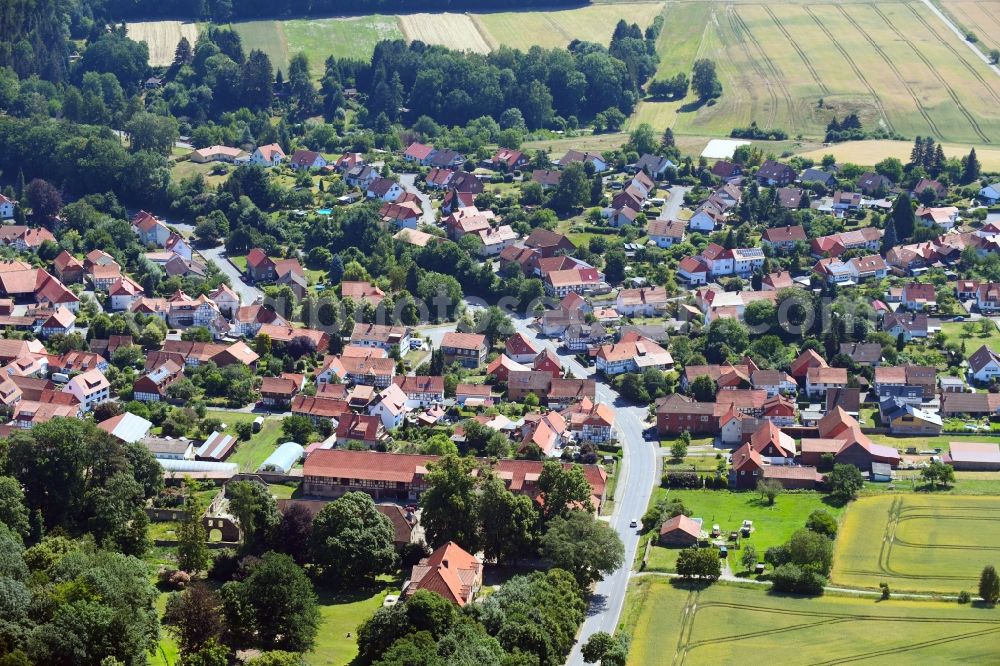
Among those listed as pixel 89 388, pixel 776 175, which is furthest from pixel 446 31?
pixel 89 388

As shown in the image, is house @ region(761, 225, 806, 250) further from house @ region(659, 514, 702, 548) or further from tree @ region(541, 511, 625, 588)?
tree @ region(541, 511, 625, 588)

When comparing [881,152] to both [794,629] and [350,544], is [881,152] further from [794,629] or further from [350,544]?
[350,544]

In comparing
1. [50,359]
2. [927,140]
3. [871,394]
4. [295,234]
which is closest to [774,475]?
[871,394]

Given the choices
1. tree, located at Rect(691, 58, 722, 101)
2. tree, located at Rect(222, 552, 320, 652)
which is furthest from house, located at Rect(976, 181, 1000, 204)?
tree, located at Rect(222, 552, 320, 652)

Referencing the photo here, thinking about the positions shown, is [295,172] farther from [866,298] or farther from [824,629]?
[824,629]

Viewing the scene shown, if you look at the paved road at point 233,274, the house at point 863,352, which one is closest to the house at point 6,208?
the paved road at point 233,274

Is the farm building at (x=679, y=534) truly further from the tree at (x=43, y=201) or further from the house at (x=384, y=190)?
the tree at (x=43, y=201)
